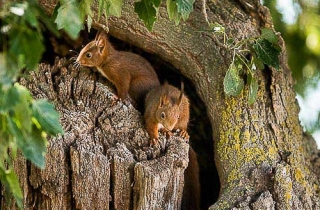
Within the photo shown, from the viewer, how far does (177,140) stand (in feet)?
14.9

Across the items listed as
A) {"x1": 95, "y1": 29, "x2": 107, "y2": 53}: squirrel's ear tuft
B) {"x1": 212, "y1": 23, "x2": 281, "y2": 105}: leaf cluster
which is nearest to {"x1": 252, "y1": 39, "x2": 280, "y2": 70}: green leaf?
{"x1": 212, "y1": 23, "x2": 281, "y2": 105}: leaf cluster

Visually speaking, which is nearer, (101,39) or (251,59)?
(251,59)

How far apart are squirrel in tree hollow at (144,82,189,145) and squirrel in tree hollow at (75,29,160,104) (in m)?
0.16

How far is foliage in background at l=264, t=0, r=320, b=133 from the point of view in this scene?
5.29 metres

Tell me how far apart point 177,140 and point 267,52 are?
28.1 inches

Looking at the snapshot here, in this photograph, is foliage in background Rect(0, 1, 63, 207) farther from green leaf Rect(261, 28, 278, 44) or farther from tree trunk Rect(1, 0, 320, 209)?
green leaf Rect(261, 28, 278, 44)

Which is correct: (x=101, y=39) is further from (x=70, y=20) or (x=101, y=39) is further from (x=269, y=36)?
(x=70, y=20)

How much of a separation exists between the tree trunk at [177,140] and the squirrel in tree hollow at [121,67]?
0.35 ft

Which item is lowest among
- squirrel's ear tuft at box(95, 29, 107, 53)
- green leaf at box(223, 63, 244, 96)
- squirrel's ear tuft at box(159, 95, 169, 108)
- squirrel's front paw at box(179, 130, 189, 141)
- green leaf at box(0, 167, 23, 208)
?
green leaf at box(0, 167, 23, 208)

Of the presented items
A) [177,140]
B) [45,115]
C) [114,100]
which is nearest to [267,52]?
[177,140]

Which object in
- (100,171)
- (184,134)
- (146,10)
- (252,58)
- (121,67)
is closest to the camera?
(146,10)

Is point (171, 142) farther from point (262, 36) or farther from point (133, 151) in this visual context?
point (262, 36)

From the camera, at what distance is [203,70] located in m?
4.80

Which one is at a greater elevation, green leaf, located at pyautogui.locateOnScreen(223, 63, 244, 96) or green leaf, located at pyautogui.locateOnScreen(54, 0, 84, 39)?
green leaf, located at pyautogui.locateOnScreen(223, 63, 244, 96)
